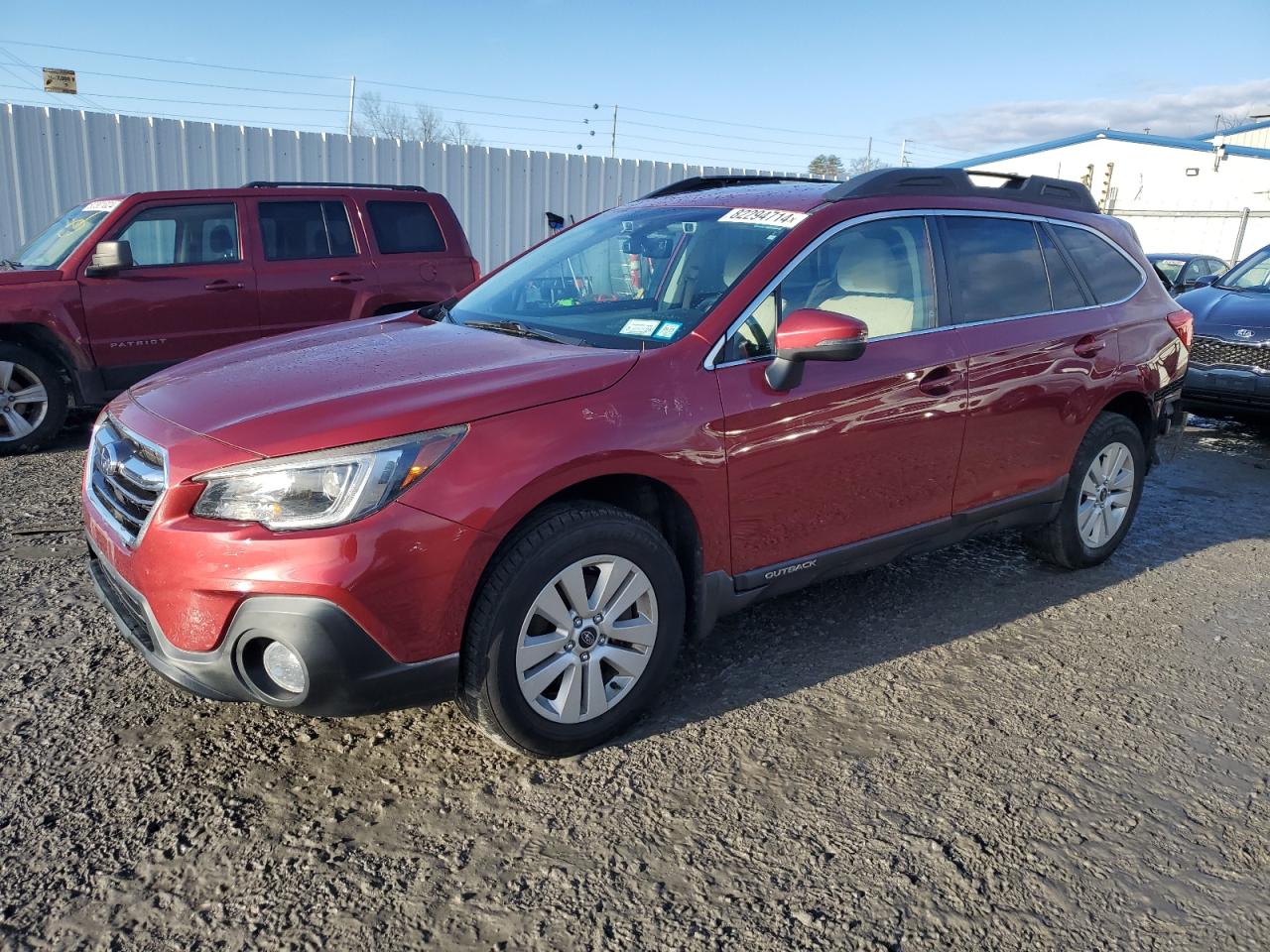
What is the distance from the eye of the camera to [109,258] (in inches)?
262

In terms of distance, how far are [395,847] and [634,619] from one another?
952 mm

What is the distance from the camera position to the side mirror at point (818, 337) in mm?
3055

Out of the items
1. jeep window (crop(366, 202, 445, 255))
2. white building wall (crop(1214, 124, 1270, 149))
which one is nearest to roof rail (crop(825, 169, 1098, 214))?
jeep window (crop(366, 202, 445, 255))

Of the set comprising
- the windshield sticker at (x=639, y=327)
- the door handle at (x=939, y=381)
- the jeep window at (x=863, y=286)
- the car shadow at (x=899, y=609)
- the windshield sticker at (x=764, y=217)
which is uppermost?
the windshield sticker at (x=764, y=217)

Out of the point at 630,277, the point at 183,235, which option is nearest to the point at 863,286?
the point at 630,277

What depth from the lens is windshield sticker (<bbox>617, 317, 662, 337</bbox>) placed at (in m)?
3.23

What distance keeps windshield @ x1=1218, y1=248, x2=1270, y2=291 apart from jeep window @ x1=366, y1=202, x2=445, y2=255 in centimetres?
717

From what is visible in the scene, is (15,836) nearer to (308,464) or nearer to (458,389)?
(308,464)

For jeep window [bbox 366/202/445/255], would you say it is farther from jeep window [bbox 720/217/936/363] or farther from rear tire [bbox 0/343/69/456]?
jeep window [bbox 720/217/936/363]

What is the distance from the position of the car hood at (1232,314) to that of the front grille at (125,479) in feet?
25.9

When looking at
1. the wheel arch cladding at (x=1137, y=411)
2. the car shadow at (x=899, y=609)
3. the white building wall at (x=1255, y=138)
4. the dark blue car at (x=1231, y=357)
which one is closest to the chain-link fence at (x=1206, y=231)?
the dark blue car at (x=1231, y=357)

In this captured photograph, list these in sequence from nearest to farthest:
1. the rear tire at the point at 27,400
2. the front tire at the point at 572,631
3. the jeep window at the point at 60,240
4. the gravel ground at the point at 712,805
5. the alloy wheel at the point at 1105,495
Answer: the gravel ground at the point at 712,805 < the front tire at the point at 572,631 < the alloy wheel at the point at 1105,495 < the rear tire at the point at 27,400 < the jeep window at the point at 60,240

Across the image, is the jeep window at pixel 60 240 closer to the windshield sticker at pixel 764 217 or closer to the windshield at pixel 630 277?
the windshield at pixel 630 277

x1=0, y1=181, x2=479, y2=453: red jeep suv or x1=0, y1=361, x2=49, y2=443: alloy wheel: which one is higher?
x1=0, y1=181, x2=479, y2=453: red jeep suv
